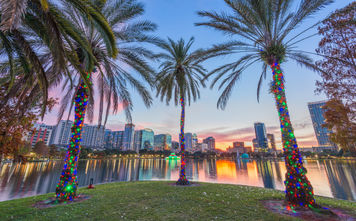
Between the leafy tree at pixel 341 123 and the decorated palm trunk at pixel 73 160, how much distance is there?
15361 millimetres

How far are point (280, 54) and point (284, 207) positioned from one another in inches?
260

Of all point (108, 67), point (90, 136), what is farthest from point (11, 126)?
point (90, 136)

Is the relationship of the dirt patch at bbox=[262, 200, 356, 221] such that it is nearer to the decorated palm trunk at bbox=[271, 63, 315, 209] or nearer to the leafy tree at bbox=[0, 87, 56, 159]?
the decorated palm trunk at bbox=[271, 63, 315, 209]

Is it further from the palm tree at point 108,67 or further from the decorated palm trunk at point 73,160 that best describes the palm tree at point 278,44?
the decorated palm trunk at point 73,160

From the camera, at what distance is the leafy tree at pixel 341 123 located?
9.76 meters

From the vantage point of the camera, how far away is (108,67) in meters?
9.02

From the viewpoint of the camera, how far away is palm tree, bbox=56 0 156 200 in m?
7.46

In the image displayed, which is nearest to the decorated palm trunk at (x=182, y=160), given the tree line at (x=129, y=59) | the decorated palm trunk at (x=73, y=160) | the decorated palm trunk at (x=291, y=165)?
the tree line at (x=129, y=59)

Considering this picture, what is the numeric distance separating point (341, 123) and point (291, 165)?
8164mm

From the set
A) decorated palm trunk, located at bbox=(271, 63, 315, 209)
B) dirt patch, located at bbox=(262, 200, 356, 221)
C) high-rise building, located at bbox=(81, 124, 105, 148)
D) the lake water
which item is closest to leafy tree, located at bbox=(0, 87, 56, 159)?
the lake water

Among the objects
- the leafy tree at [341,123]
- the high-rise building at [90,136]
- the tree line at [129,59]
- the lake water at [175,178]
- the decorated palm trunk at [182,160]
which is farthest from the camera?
the high-rise building at [90,136]

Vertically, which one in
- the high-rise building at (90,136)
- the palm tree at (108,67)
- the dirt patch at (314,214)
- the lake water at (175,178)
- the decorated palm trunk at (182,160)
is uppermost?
the high-rise building at (90,136)

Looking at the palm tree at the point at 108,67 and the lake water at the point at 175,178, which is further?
the lake water at the point at 175,178

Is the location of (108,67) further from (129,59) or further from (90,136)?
(90,136)
